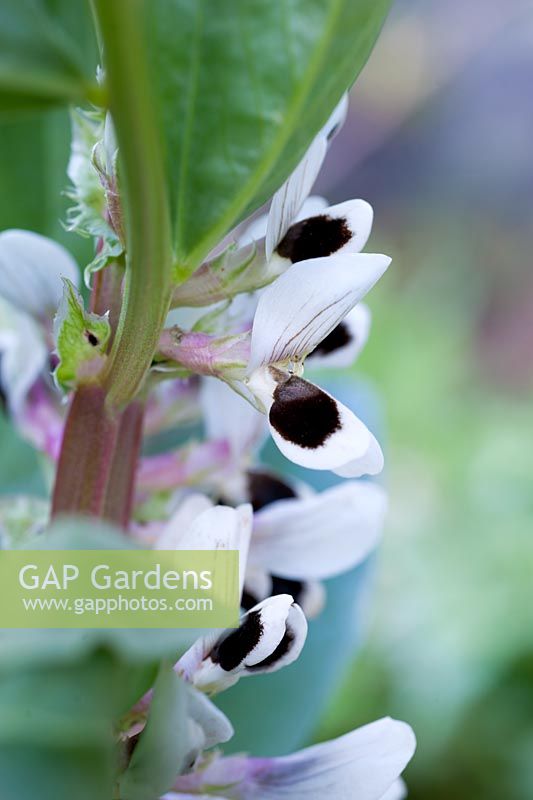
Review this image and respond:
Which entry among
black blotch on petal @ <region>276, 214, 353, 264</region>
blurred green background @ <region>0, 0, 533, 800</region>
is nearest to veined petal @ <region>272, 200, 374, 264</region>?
black blotch on petal @ <region>276, 214, 353, 264</region>

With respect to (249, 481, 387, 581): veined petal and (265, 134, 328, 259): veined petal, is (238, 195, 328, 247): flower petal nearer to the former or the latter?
(265, 134, 328, 259): veined petal

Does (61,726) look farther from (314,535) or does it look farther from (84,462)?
(314,535)

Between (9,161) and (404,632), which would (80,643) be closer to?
(9,161)

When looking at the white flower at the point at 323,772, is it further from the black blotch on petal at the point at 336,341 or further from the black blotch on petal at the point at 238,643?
the black blotch on petal at the point at 336,341

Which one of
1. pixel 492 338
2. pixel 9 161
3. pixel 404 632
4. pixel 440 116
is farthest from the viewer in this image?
pixel 440 116

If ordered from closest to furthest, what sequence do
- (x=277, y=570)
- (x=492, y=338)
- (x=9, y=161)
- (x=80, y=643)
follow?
(x=80, y=643) < (x=277, y=570) < (x=9, y=161) < (x=492, y=338)

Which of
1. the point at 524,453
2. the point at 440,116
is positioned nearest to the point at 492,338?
the point at 440,116

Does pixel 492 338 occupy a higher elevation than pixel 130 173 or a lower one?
lower

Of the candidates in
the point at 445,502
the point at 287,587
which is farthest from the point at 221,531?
the point at 445,502
